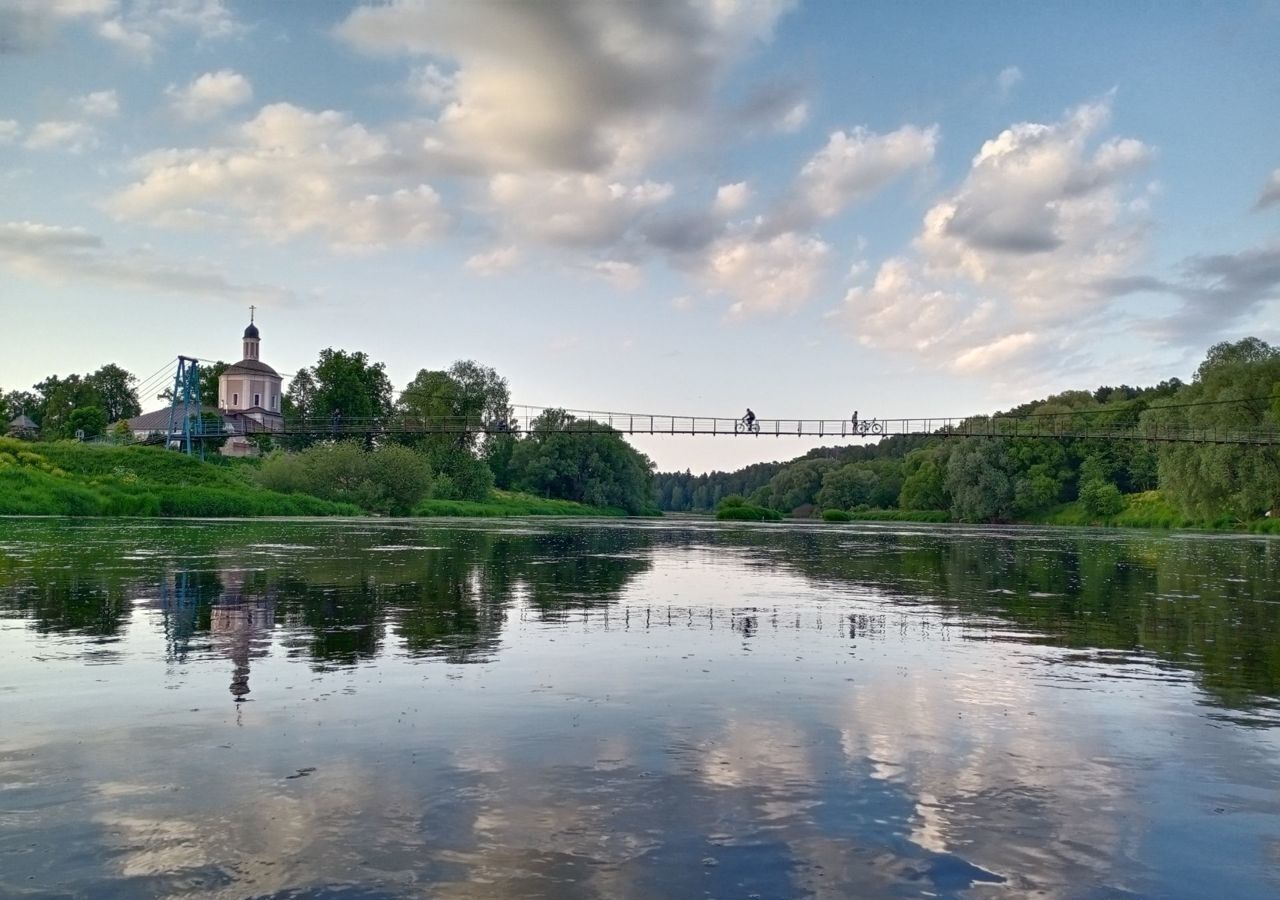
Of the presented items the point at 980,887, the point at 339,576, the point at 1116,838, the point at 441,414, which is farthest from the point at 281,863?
the point at 441,414

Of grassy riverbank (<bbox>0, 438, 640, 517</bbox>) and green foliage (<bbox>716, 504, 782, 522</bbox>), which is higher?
grassy riverbank (<bbox>0, 438, 640, 517</bbox>)

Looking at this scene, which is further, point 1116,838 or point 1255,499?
point 1255,499

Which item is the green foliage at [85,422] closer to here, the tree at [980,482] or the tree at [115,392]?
the tree at [115,392]

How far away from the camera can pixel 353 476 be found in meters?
97.1

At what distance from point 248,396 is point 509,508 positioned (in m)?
55.0

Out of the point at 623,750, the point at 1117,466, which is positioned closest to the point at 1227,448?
the point at 1117,466

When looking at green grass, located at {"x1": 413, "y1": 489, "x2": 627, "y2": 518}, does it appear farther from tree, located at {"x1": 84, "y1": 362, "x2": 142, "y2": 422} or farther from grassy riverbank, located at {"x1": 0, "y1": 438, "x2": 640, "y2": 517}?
tree, located at {"x1": 84, "y1": 362, "x2": 142, "y2": 422}

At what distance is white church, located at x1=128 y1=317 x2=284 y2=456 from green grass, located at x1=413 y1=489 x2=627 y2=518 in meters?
38.3

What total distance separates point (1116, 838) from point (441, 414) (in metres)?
139

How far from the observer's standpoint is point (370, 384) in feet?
461

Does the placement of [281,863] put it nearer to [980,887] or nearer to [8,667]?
[980,887]

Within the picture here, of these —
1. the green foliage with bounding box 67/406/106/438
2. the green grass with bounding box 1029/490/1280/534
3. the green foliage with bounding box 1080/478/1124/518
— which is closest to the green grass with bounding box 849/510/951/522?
the green grass with bounding box 1029/490/1280/534

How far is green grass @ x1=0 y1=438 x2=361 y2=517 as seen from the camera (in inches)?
2645

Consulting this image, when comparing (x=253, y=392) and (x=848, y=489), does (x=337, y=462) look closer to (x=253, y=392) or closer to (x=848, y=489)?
(x=253, y=392)
